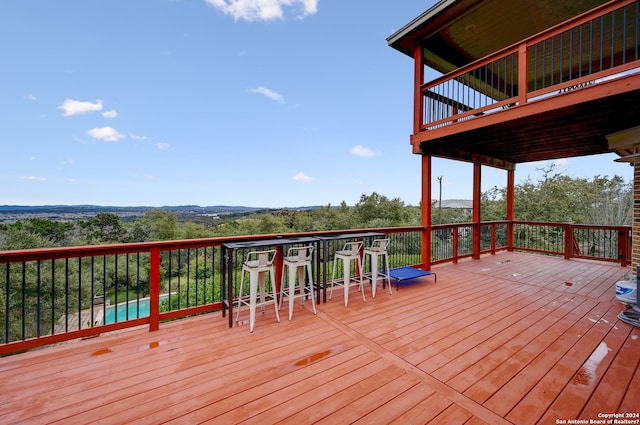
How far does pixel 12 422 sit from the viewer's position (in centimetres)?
159

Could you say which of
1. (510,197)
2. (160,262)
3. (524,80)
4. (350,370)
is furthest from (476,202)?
(160,262)

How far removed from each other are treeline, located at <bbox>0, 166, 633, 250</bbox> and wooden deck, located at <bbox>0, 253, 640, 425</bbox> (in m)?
13.0

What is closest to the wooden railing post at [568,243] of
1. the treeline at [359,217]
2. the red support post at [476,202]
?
the red support post at [476,202]

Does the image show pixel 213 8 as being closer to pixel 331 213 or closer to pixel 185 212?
pixel 331 213

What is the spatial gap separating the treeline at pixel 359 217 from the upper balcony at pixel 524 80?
926 cm

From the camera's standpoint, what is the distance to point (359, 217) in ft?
80.8

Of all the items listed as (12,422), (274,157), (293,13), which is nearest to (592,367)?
(12,422)

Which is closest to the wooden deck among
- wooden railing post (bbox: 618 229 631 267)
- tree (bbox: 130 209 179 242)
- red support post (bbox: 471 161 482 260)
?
red support post (bbox: 471 161 482 260)

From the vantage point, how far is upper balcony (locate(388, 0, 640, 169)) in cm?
318

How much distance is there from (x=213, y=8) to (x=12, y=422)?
43.4ft

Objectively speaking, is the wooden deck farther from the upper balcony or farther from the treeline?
the treeline

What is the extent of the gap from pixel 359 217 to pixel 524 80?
21219 mm

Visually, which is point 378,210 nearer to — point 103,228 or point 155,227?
point 155,227

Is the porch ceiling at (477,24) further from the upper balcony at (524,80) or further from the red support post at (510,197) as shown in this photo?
the red support post at (510,197)
